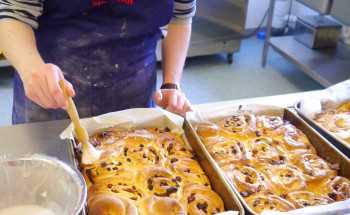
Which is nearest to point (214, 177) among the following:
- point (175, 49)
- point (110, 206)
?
point (110, 206)

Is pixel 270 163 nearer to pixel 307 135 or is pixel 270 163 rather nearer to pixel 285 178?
pixel 285 178

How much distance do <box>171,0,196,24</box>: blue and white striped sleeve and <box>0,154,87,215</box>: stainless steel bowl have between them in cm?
71

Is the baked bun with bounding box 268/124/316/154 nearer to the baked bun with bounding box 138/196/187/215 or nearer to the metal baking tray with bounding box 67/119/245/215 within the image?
the metal baking tray with bounding box 67/119/245/215

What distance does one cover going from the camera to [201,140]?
42.1 inches

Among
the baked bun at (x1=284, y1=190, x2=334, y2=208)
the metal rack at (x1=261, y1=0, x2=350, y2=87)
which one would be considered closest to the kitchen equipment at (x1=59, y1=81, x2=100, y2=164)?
the baked bun at (x1=284, y1=190, x2=334, y2=208)

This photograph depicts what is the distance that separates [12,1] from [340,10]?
221 cm

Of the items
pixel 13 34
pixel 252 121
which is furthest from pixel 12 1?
pixel 252 121

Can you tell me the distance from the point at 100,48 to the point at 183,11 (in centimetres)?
33

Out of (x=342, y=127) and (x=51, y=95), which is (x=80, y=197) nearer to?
(x=51, y=95)

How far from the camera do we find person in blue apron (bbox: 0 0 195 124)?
1020 mm

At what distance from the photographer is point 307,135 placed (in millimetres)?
1113

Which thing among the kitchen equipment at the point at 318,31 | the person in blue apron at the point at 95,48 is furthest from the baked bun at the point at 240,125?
the kitchen equipment at the point at 318,31

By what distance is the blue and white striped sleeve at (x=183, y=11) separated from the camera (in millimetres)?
1324

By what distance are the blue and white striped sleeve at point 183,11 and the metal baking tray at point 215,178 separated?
1.50 ft
